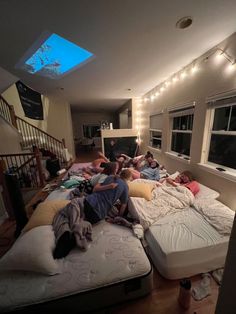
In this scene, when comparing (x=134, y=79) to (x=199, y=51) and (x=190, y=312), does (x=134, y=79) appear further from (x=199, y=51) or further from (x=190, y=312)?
(x=190, y=312)

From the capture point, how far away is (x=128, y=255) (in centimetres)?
122

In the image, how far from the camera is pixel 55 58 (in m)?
2.38

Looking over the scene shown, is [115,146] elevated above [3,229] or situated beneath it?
elevated above

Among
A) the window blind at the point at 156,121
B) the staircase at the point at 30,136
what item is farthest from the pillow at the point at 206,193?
the staircase at the point at 30,136

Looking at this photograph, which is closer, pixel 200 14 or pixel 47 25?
pixel 200 14

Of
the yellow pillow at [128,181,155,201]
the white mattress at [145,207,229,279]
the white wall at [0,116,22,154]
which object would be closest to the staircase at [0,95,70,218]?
the white wall at [0,116,22,154]

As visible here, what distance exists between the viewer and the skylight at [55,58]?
1.95 meters

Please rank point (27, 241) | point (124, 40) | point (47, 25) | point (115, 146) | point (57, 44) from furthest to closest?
point (115, 146), point (57, 44), point (124, 40), point (47, 25), point (27, 241)

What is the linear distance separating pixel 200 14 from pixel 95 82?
8.00 ft

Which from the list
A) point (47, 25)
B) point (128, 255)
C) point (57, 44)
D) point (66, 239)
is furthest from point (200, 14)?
point (66, 239)

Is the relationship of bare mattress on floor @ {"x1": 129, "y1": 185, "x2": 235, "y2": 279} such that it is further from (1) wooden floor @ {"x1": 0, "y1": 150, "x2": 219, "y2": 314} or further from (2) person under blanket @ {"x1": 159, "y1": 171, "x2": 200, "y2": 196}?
(2) person under blanket @ {"x1": 159, "y1": 171, "x2": 200, "y2": 196}

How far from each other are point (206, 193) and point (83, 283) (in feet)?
6.33

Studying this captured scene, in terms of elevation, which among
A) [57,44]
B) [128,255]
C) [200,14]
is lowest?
[128,255]

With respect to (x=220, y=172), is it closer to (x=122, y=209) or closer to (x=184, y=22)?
(x=122, y=209)
